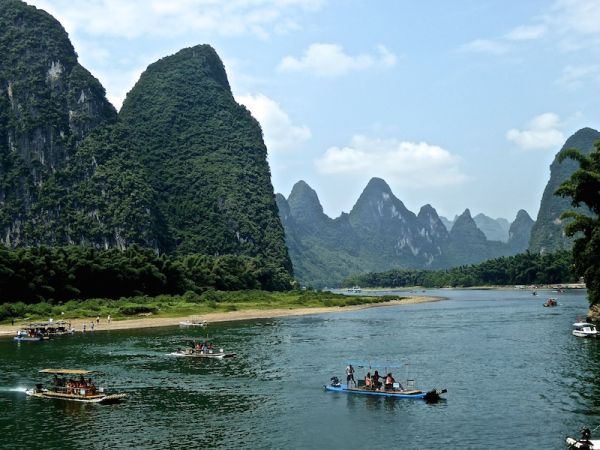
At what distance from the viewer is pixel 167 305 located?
348ft

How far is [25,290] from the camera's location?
94.6 metres

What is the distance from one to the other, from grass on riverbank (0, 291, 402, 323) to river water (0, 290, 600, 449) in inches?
610

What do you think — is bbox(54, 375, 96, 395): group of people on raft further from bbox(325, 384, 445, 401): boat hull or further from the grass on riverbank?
the grass on riverbank

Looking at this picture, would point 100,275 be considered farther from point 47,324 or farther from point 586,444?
point 586,444

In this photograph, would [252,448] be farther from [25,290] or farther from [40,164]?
[40,164]

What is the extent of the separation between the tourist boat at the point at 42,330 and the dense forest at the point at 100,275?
51.5ft

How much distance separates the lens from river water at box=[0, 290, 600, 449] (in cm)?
3259

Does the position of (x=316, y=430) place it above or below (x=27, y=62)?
below

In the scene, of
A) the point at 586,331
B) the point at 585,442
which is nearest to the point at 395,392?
the point at 585,442

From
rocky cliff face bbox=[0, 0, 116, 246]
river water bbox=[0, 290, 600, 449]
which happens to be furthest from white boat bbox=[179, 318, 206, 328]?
rocky cliff face bbox=[0, 0, 116, 246]

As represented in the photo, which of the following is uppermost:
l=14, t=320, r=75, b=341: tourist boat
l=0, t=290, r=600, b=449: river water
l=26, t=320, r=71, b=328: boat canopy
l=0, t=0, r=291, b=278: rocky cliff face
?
l=0, t=0, r=291, b=278: rocky cliff face

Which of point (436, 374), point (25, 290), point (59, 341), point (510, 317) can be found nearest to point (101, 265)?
point (25, 290)

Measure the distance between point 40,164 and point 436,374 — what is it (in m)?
156

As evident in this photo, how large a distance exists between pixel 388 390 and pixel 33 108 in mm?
167367
